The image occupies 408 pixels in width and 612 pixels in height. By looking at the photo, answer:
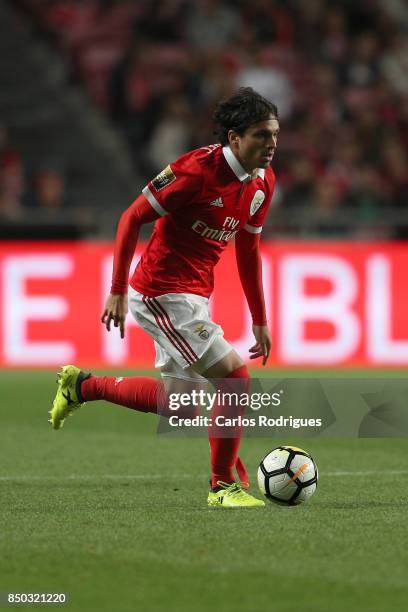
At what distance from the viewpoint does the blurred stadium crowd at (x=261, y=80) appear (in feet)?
49.3

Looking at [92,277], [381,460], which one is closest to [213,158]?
[381,460]

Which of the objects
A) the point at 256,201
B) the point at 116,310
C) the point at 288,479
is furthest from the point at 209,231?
the point at 288,479

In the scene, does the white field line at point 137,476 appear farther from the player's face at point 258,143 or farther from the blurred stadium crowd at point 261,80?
the blurred stadium crowd at point 261,80

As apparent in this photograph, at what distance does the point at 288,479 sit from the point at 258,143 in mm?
1494

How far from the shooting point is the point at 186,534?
5.11 m

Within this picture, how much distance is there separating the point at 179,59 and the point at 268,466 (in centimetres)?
1149

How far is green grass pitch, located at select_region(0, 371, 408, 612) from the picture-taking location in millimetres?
4070

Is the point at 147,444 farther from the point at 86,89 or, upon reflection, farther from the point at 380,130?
the point at 86,89

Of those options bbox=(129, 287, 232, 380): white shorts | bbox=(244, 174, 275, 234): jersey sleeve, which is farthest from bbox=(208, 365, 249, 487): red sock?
bbox=(244, 174, 275, 234): jersey sleeve

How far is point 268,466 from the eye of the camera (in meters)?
→ 5.89

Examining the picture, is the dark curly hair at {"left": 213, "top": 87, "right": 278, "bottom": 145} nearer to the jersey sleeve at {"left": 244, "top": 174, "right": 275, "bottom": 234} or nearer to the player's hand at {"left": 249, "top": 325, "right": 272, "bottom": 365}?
the jersey sleeve at {"left": 244, "top": 174, "right": 275, "bottom": 234}

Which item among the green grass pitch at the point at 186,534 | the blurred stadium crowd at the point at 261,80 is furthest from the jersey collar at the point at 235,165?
the blurred stadium crowd at the point at 261,80

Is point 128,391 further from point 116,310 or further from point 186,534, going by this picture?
point 186,534

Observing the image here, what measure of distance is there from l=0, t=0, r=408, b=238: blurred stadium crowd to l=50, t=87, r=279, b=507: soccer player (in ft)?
25.8
